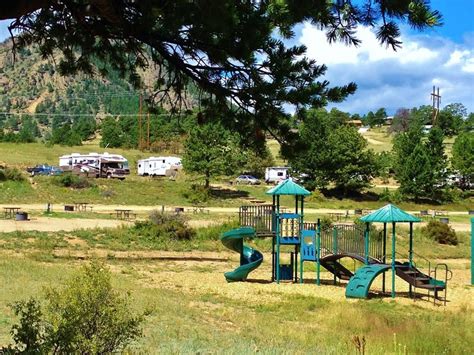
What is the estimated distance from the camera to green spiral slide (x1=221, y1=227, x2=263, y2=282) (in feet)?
69.1

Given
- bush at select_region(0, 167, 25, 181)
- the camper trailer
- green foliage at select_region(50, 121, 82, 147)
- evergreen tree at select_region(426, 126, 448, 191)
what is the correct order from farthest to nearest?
green foliage at select_region(50, 121, 82, 147), the camper trailer, evergreen tree at select_region(426, 126, 448, 191), bush at select_region(0, 167, 25, 181)

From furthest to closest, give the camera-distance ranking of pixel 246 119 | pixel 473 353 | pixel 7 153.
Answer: pixel 7 153 → pixel 473 353 → pixel 246 119

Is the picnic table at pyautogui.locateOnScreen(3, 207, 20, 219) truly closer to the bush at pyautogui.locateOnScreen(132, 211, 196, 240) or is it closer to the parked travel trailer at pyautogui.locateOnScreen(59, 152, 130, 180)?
the bush at pyautogui.locateOnScreen(132, 211, 196, 240)

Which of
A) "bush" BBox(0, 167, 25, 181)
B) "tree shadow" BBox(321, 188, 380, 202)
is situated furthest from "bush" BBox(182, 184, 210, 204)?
"tree shadow" BBox(321, 188, 380, 202)

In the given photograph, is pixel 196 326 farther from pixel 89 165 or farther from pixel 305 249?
pixel 89 165

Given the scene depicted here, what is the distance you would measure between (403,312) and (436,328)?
14.5 feet

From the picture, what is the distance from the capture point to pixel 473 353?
31.8 feet

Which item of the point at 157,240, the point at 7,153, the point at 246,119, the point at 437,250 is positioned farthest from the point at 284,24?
the point at 7,153

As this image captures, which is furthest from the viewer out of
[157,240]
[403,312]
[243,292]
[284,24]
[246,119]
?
[157,240]

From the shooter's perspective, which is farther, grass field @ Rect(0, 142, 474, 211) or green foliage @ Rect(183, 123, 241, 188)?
green foliage @ Rect(183, 123, 241, 188)

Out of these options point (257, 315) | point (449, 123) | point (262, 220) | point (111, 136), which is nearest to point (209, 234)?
point (262, 220)

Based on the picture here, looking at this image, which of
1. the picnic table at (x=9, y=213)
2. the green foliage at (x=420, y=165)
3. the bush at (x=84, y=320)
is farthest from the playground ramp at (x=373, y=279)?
the green foliage at (x=420, y=165)

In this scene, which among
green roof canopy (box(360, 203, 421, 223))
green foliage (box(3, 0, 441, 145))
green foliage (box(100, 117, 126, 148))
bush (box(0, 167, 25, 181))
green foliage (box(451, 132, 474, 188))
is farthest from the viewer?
green foliage (box(100, 117, 126, 148))

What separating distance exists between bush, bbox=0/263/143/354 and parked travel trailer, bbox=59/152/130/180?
54.7 m
